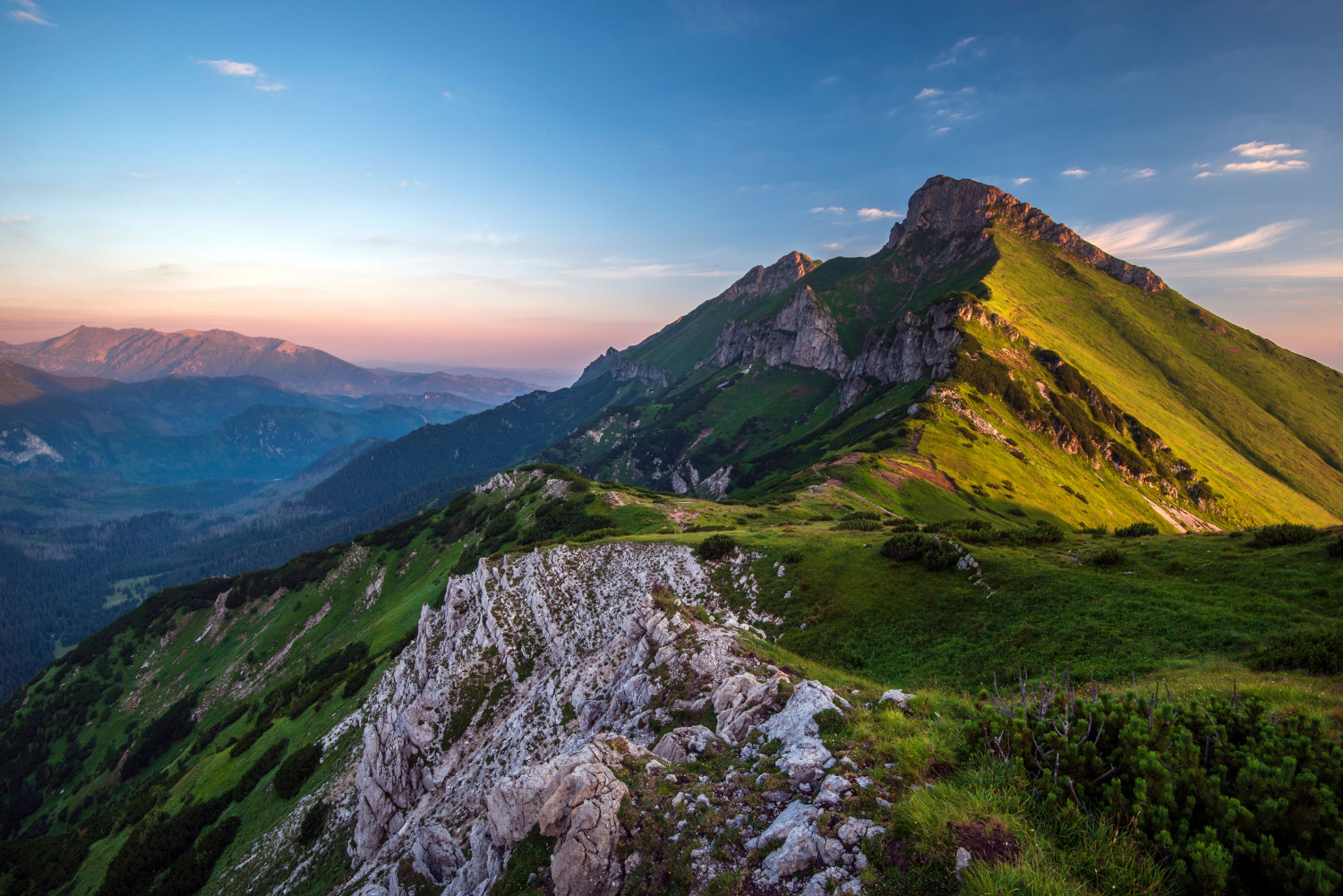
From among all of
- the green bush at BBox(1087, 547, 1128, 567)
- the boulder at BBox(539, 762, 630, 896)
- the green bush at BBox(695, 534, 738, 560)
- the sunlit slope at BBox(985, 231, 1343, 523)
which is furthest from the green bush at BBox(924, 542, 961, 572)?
the sunlit slope at BBox(985, 231, 1343, 523)

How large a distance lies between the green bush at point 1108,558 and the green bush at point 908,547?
8625 millimetres

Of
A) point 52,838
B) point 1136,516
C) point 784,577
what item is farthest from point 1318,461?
point 52,838

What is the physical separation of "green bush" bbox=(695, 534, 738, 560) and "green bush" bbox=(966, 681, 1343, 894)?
33.0m

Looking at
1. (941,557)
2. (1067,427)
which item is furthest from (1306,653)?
(1067,427)

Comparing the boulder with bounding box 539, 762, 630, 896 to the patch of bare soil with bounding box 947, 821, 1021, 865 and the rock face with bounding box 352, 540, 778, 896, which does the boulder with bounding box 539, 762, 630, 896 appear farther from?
the patch of bare soil with bounding box 947, 821, 1021, 865

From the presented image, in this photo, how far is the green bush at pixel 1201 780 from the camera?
6160mm

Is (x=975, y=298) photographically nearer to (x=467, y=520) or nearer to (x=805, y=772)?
(x=467, y=520)

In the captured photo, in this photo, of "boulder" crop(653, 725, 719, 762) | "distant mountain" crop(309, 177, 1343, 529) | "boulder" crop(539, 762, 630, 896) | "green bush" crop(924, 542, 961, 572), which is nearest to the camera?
"boulder" crop(539, 762, 630, 896)

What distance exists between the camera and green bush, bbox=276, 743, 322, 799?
41.2 metres

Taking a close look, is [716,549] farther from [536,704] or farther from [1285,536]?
[1285,536]

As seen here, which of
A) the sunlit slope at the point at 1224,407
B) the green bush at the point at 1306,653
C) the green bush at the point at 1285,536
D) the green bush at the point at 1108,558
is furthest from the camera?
the sunlit slope at the point at 1224,407

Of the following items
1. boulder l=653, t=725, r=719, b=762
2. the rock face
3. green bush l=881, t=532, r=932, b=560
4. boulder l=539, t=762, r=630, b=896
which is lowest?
the rock face

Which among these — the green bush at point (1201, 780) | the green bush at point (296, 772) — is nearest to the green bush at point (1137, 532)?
the green bush at point (1201, 780)

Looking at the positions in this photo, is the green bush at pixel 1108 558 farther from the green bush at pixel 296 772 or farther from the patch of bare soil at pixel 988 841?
the green bush at pixel 296 772
